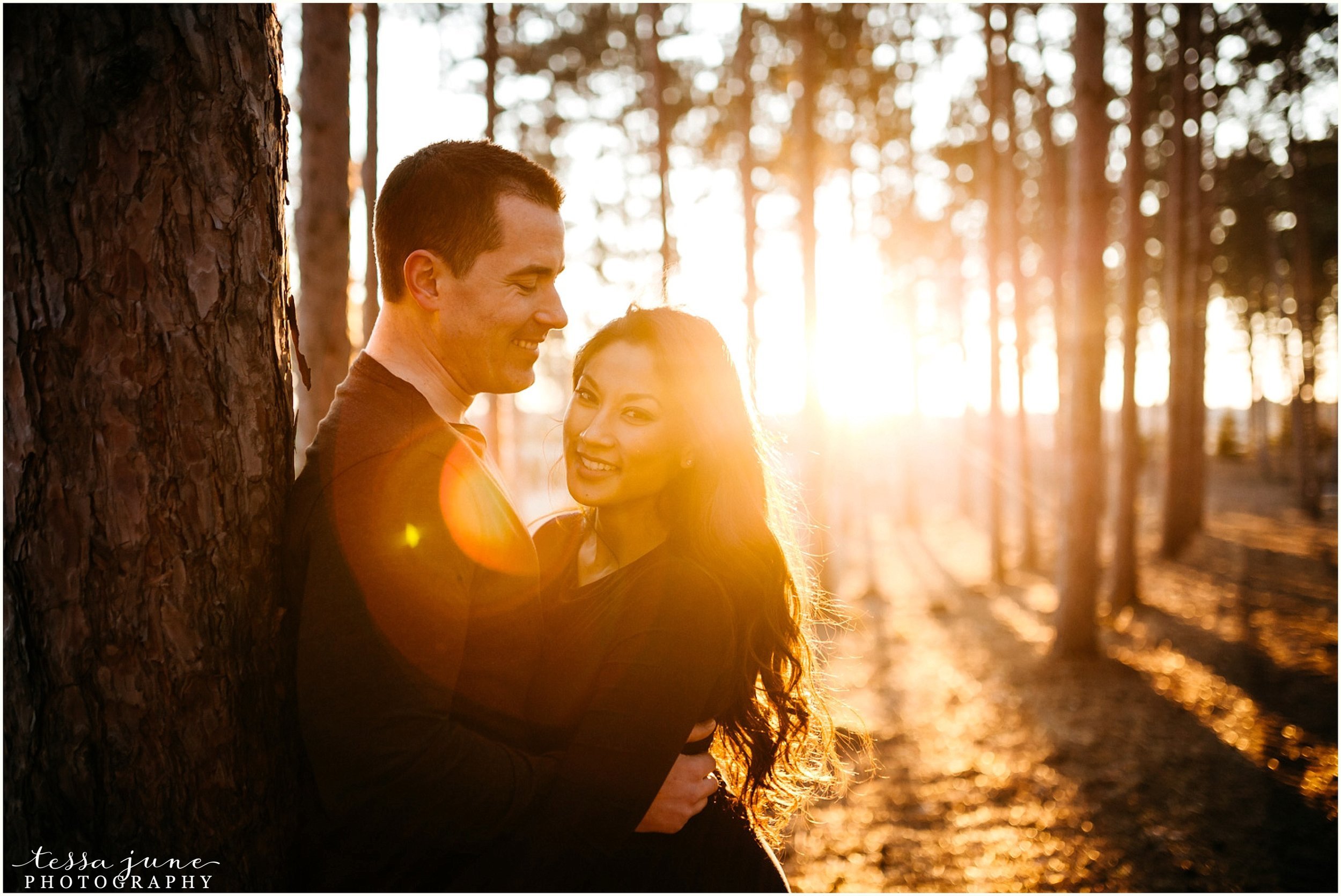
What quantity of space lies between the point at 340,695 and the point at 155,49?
1510 millimetres

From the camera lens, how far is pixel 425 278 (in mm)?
1914

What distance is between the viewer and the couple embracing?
1.50 m

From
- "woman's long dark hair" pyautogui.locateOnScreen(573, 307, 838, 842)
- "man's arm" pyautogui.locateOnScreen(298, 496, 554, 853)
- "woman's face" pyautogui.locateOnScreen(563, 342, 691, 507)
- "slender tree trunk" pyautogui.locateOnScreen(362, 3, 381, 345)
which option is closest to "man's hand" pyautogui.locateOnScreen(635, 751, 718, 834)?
"woman's long dark hair" pyautogui.locateOnScreen(573, 307, 838, 842)

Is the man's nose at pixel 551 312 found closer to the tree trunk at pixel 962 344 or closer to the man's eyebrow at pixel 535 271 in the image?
the man's eyebrow at pixel 535 271

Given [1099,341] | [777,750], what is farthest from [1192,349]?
[777,750]

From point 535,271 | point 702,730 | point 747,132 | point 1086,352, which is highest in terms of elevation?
point 747,132

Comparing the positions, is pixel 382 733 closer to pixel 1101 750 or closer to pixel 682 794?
pixel 682 794

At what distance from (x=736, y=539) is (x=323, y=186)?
450 cm

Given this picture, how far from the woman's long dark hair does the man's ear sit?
26.5 inches

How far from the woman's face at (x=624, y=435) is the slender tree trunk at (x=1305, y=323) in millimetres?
20215

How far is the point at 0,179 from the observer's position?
144cm

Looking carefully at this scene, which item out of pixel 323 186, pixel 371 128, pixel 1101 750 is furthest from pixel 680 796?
pixel 371 128

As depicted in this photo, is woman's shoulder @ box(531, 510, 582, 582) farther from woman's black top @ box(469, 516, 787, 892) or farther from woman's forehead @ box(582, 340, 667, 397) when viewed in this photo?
woman's forehead @ box(582, 340, 667, 397)

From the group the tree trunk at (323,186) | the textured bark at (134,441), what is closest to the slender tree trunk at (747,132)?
the tree trunk at (323,186)
